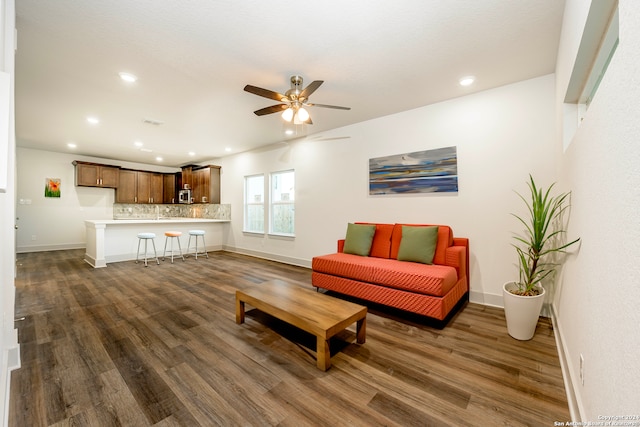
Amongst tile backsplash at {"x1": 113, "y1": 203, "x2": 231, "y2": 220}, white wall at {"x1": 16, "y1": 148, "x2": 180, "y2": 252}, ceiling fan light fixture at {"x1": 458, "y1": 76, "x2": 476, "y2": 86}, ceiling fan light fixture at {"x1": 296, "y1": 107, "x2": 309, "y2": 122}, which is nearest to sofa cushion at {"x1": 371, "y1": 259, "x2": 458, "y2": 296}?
ceiling fan light fixture at {"x1": 296, "y1": 107, "x2": 309, "y2": 122}

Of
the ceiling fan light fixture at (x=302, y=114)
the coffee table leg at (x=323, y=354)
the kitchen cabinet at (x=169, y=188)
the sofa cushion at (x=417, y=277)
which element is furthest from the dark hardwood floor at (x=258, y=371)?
the kitchen cabinet at (x=169, y=188)

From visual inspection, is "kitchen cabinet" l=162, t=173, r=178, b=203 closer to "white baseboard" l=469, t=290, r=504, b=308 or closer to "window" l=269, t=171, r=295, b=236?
"window" l=269, t=171, r=295, b=236

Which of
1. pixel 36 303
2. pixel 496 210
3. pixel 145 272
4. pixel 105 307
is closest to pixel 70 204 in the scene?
pixel 145 272

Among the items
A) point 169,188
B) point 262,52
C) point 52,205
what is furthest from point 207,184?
point 262,52

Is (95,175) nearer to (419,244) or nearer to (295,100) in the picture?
(295,100)

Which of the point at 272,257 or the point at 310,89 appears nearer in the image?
the point at 310,89

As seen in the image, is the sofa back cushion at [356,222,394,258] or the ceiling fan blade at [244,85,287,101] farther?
the sofa back cushion at [356,222,394,258]

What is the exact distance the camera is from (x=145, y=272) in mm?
4824

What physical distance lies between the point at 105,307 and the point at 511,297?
4.44 meters

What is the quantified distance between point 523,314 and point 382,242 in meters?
1.79

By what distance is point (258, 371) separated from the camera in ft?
6.29

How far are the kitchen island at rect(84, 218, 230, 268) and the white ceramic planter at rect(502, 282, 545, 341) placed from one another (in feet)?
22.0

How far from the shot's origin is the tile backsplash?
303 inches

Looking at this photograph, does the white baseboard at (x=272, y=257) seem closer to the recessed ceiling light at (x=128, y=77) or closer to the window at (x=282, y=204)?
the window at (x=282, y=204)
